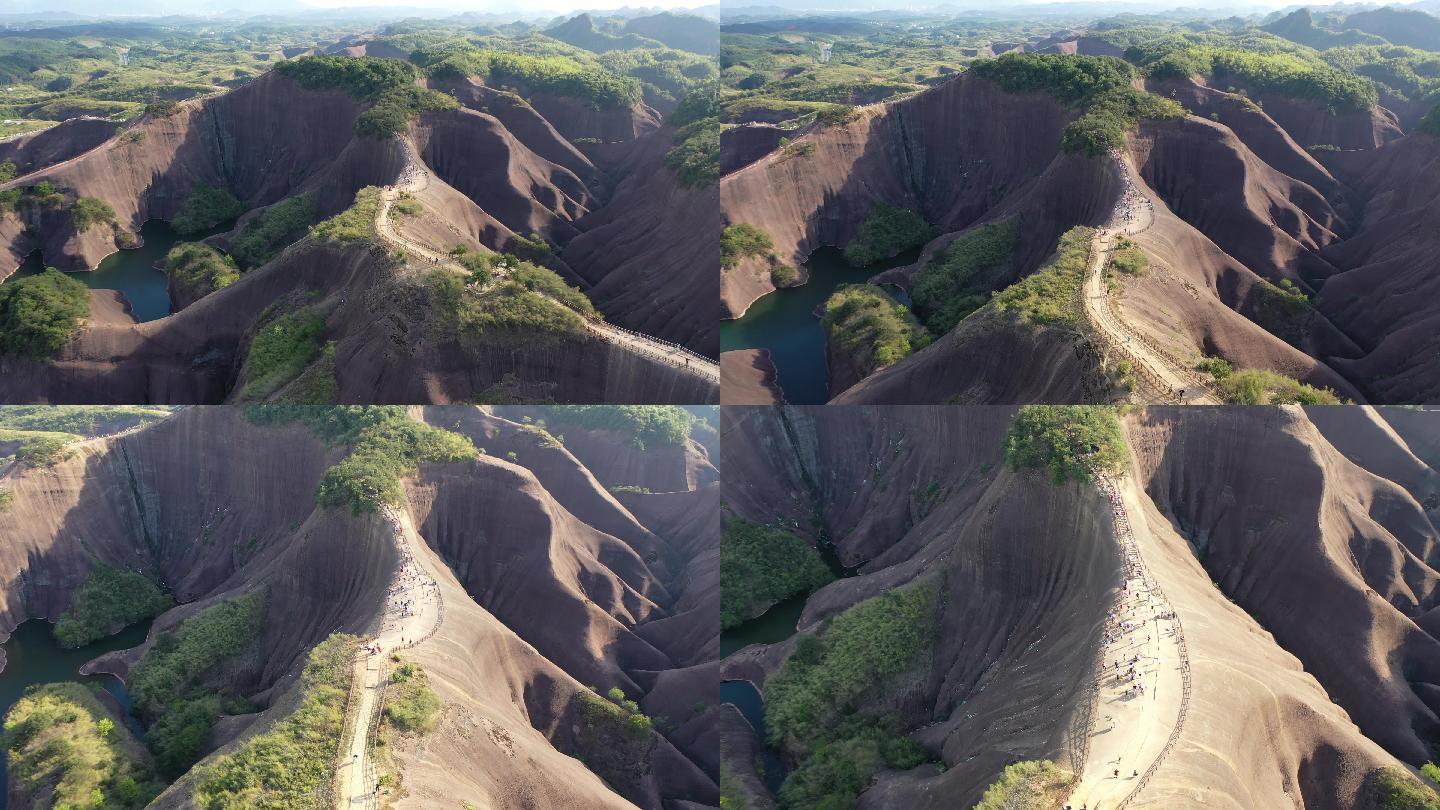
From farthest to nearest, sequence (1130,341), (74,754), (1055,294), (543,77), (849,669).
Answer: (543,77) → (1055,294) → (1130,341) → (849,669) → (74,754)

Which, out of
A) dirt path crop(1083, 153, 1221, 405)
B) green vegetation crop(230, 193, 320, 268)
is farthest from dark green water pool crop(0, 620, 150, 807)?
dirt path crop(1083, 153, 1221, 405)

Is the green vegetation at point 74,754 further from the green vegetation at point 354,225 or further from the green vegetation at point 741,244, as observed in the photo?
the green vegetation at point 741,244

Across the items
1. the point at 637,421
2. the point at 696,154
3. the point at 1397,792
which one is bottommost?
the point at 637,421

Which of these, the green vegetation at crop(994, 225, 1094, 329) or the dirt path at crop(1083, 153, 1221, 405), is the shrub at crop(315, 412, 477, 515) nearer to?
the green vegetation at crop(994, 225, 1094, 329)

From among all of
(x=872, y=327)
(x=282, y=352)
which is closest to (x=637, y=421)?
(x=872, y=327)

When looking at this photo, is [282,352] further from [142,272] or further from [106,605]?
[142,272]

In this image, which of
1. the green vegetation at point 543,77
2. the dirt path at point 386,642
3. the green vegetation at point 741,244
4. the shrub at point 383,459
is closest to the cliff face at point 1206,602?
the dirt path at point 386,642
